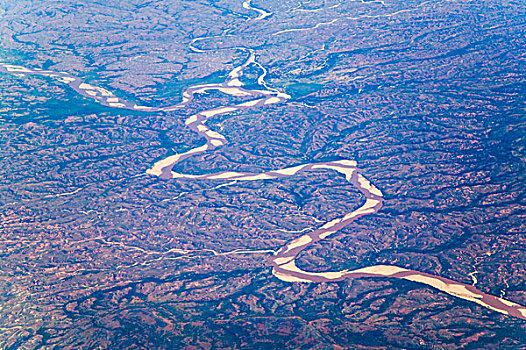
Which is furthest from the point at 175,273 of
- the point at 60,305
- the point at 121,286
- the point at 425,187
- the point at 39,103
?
the point at 39,103

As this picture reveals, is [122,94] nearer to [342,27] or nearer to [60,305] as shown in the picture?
[342,27]

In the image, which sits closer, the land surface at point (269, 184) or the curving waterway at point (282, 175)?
the land surface at point (269, 184)

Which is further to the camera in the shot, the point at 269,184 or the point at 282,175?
the point at 282,175

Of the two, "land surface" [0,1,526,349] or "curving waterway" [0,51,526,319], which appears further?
"curving waterway" [0,51,526,319]
